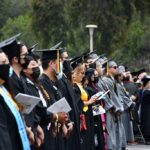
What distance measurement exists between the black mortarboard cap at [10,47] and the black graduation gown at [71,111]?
2011mm

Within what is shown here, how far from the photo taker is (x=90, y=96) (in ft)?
40.1

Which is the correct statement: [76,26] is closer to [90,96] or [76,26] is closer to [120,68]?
[120,68]

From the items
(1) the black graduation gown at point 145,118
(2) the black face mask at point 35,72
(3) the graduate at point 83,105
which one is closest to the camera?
(2) the black face mask at point 35,72

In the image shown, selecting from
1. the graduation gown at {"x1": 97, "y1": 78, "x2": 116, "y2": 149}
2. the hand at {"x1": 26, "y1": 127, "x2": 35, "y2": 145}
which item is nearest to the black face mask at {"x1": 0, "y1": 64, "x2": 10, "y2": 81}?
the hand at {"x1": 26, "y1": 127, "x2": 35, "y2": 145}

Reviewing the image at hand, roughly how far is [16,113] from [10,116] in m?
0.09

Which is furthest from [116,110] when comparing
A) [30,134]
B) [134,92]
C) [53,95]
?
[30,134]

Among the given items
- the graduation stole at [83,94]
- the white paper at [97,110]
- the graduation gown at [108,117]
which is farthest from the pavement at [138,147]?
the graduation stole at [83,94]

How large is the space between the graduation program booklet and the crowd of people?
0.08 m

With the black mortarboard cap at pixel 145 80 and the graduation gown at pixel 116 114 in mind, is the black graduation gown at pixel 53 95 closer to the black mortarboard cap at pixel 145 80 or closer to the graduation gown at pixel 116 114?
the graduation gown at pixel 116 114

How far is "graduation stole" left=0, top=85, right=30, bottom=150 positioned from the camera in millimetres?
6578

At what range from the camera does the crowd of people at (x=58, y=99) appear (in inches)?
267

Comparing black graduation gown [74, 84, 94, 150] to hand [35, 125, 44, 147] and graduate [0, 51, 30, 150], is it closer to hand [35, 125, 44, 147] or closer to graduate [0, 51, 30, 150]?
hand [35, 125, 44, 147]

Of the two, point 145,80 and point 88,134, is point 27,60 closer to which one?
point 88,134

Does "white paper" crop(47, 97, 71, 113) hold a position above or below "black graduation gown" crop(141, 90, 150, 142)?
above
